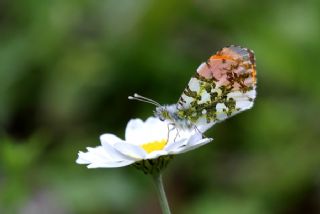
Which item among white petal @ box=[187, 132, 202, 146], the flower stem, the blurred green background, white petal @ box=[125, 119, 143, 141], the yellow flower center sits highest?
the blurred green background

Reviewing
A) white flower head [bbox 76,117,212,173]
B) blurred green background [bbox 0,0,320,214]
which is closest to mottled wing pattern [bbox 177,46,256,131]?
white flower head [bbox 76,117,212,173]

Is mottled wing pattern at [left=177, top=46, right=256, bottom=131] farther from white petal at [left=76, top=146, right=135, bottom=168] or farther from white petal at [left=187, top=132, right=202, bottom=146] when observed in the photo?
white petal at [left=76, top=146, right=135, bottom=168]

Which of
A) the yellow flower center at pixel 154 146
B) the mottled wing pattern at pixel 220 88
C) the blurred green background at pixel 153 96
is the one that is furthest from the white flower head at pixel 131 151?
the blurred green background at pixel 153 96

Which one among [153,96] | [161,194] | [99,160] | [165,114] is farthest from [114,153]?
[153,96]

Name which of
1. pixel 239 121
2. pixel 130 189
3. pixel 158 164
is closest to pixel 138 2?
pixel 239 121

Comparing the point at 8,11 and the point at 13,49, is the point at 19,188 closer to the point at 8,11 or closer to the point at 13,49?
the point at 13,49
